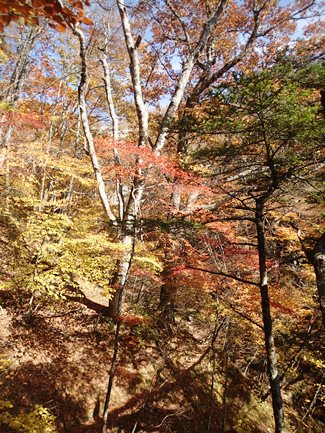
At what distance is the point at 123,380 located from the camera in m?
7.86

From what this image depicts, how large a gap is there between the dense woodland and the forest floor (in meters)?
0.04

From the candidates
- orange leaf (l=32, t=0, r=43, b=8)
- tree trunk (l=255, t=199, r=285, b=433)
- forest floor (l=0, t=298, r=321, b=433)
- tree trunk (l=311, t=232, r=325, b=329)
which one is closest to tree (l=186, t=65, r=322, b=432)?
tree trunk (l=255, t=199, r=285, b=433)

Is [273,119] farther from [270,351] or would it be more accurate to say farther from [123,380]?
[123,380]

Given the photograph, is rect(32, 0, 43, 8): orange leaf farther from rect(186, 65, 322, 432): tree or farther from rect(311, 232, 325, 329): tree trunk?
rect(311, 232, 325, 329): tree trunk

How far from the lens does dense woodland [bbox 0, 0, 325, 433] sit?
16.2ft

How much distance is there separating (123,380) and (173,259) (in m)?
3.69

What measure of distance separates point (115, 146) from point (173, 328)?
22.5 ft

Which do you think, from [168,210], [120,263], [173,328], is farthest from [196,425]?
[168,210]

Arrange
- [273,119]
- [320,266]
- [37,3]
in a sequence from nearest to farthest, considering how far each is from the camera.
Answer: [37,3] < [273,119] < [320,266]

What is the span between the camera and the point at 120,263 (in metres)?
8.57

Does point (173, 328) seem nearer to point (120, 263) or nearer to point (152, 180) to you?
point (120, 263)

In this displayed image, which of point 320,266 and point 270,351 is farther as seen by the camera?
point 320,266

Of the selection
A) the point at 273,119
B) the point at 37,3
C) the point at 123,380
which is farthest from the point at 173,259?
the point at 37,3

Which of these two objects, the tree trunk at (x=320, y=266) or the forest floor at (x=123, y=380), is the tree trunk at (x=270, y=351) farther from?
the forest floor at (x=123, y=380)
